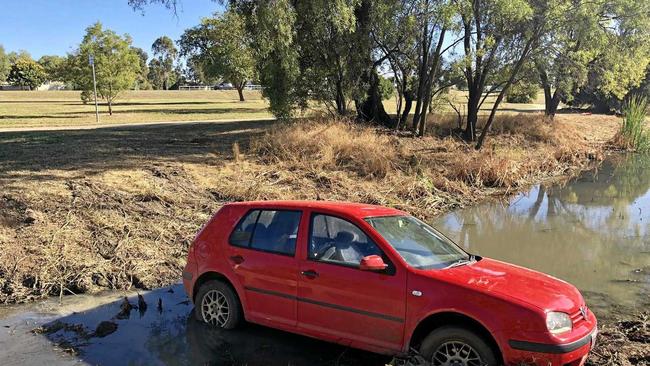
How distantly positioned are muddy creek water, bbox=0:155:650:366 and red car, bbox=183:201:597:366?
32cm

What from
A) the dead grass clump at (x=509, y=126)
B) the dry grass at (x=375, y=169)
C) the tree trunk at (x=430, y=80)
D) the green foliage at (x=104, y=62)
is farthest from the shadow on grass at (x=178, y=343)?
the green foliage at (x=104, y=62)

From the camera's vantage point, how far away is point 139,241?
31.7ft

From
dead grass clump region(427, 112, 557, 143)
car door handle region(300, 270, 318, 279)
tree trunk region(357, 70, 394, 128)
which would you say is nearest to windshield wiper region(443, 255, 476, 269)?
car door handle region(300, 270, 318, 279)

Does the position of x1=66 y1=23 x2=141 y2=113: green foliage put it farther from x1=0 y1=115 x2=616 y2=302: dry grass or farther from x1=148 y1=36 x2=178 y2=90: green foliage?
x1=148 y1=36 x2=178 y2=90: green foliage

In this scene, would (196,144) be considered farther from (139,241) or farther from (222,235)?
(222,235)

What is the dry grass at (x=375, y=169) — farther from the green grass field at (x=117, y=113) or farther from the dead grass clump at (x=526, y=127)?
the green grass field at (x=117, y=113)

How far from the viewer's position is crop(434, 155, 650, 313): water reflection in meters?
8.94

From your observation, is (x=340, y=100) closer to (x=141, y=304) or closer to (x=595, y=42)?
(x=595, y=42)

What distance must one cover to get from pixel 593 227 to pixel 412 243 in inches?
368

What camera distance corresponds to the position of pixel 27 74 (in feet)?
377

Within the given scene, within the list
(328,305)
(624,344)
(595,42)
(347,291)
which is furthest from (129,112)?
(624,344)

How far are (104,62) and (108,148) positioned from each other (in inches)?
871

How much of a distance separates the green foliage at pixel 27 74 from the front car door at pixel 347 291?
A: 410 ft

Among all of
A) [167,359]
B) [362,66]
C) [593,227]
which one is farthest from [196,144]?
[167,359]
